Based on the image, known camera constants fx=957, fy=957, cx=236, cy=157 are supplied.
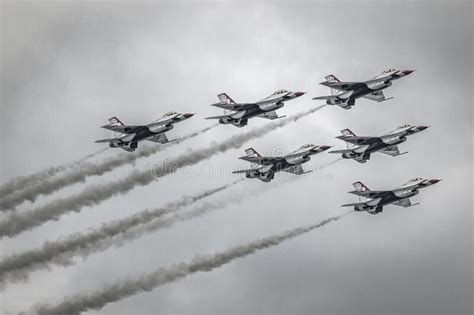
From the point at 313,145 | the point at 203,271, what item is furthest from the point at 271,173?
the point at 203,271

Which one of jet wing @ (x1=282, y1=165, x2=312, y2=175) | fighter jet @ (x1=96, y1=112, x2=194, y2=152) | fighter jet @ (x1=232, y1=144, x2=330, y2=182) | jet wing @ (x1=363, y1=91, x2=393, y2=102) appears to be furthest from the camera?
jet wing @ (x1=363, y1=91, x2=393, y2=102)

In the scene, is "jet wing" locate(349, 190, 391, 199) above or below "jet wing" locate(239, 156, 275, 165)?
below

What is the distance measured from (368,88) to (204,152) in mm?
18472

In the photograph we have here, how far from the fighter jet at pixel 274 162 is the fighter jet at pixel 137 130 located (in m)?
8.66

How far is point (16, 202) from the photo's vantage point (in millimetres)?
95438

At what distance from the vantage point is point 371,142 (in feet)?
331

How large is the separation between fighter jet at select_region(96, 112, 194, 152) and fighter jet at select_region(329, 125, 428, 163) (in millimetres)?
17561

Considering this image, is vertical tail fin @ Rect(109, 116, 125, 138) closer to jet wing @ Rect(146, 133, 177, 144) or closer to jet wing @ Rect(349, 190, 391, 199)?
jet wing @ Rect(146, 133, 177, 144)

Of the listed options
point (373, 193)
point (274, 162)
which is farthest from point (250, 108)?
point (373, 193)

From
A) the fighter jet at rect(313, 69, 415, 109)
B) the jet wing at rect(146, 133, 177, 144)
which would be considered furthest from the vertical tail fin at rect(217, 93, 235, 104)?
the fighter jet at rect(313, 69, 415, 109)

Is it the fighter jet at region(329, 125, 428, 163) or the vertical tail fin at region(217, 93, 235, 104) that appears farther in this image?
the fighter jet at region(329, 125, 428, 163)

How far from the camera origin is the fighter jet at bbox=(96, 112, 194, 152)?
95.2 metres

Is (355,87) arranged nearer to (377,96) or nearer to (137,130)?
(377,96)

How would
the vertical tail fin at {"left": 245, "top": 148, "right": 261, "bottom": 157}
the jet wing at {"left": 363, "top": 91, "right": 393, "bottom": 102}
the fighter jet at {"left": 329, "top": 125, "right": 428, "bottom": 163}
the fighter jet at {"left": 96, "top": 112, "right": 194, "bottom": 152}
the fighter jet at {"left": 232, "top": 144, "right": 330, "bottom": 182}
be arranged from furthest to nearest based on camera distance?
the jet wing at {"left": 363, "top": 91, "right": 393, "bottom": 102}
the vertical tail fin at {"left": 245, "top": 148, "right": 261, "bottom": 157}
the fighter jet at {"left": 329, "top": 125, "right": 428, "bottom": 163}
the fighter jet at {"left": 232, "top": 144, "right": 330, "bottom": 182}
the fighter jet at {"left": 96, "top": 112, "right": 194, "bottom": 152}
